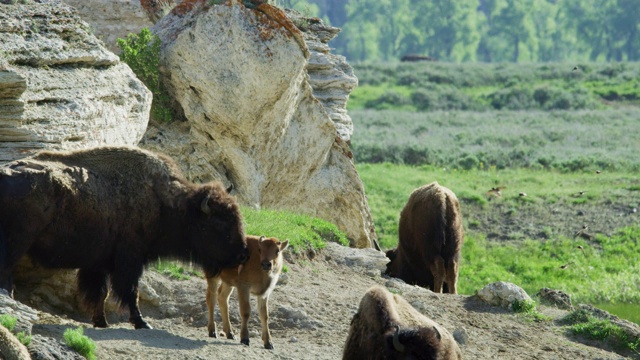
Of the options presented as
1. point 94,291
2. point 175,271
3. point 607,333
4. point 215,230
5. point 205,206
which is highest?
point 205,206

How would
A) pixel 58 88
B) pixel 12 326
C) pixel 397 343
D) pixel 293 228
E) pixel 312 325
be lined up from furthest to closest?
pixel 293 228 → pixel 58 88 → pixel 312 325 → pixel 12 326 → pixel 397 343

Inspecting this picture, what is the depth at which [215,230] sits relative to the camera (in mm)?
11180

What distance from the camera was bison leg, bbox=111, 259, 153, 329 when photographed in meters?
11.0

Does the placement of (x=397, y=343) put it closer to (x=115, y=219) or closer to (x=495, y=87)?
(x=115, y=219)

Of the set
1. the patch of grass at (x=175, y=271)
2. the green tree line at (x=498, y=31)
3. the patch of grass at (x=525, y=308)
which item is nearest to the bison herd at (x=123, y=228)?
the patch of grass at (x=175, y=271)

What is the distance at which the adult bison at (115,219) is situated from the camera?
33.8 ft

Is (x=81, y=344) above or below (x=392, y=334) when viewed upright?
below

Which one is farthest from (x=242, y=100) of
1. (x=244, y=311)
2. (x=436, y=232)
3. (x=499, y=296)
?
(x=244, y=311)

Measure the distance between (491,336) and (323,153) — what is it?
789cm

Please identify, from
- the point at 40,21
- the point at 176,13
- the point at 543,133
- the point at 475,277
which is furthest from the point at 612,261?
the point at 543,133

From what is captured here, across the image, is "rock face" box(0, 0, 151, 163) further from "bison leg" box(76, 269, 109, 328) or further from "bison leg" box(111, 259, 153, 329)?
"bison leg" box(111, 259, 153, 329)

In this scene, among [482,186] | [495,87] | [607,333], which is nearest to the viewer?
[607,333]

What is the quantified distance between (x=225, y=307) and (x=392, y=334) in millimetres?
3129

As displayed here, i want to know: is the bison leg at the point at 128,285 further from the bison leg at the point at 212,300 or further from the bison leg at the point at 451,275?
the bison leg at the point at 451,275
